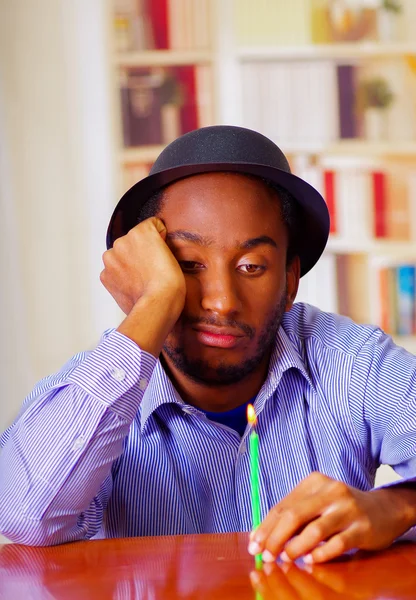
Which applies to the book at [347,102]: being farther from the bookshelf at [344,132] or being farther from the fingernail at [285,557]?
the fingernail at [285,557]

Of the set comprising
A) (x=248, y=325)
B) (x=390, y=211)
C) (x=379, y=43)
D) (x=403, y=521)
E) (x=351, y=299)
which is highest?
(x=379, y=43)

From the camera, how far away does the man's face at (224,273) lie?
1.41 m

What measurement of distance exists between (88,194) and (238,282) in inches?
91.4

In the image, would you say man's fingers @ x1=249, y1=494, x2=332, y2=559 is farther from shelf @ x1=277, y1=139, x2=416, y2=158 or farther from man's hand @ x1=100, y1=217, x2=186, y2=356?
shelf @ x1=277, y1=139, x2=416, y2=158

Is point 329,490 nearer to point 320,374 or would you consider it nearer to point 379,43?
A: point 320,374

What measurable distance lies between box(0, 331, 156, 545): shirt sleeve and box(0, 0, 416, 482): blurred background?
2368 millimetres

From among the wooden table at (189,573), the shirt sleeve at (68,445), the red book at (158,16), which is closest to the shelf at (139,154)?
the red book at (158,16)

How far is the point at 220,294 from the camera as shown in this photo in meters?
1.38

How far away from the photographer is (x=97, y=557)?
107 centimetres

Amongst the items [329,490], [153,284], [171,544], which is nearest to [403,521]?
[329,490]

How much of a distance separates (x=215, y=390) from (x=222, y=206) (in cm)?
33

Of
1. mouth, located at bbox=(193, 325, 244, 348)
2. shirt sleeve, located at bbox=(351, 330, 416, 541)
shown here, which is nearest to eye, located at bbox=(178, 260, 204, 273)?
mouth, located at bbox=(193, 325, 244, 348)

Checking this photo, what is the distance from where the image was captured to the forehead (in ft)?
4.71

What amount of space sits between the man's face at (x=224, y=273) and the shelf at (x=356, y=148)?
7.18 ft
